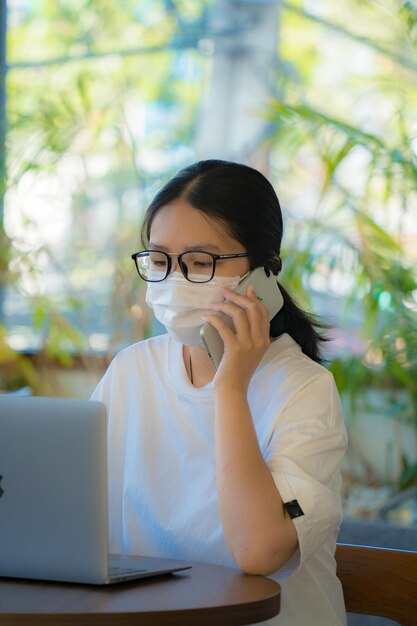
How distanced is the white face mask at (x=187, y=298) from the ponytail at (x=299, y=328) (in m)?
0.18

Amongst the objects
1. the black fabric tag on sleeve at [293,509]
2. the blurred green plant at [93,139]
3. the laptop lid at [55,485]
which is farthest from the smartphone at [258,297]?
the blurred green plant at [93,139]

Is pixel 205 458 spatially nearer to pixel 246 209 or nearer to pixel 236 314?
pixel 236 314

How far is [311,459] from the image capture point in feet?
4.77

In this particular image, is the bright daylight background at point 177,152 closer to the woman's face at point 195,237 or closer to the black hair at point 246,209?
the black hair at point 246,209

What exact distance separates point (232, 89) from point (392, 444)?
169 cm

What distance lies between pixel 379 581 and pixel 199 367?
511 millimetres

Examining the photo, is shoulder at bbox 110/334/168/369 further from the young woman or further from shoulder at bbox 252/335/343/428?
shoulder at bbox 252/335/343/428

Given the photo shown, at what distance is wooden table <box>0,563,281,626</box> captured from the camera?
1.06 meters

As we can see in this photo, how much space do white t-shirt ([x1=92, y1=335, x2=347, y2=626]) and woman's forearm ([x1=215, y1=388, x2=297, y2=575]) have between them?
1.1 inches

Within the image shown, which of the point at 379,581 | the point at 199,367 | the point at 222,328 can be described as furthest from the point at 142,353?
the point at 379,581

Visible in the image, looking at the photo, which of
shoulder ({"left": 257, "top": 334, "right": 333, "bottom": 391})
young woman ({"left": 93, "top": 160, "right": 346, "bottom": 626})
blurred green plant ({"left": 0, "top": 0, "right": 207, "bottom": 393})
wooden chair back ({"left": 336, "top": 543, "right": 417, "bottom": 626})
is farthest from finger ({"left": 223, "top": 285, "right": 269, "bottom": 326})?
blurred green plant ({"left": 0, "top": 0, "right": 207, "bottom": 393})

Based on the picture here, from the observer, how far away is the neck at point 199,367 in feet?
5.76

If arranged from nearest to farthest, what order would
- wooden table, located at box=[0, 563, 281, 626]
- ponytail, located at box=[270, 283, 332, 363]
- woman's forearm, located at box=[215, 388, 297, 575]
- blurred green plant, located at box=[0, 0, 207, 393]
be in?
wooden table, located at box=[0, 563, 281, 626]
woman's forearm, located at box=[215, 388, 297, 575]
ponytail, located at box=[270, 283, 332, 363]
blurred green plant, located at box=[0, 0, 207, 393]

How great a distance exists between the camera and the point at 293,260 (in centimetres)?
331
